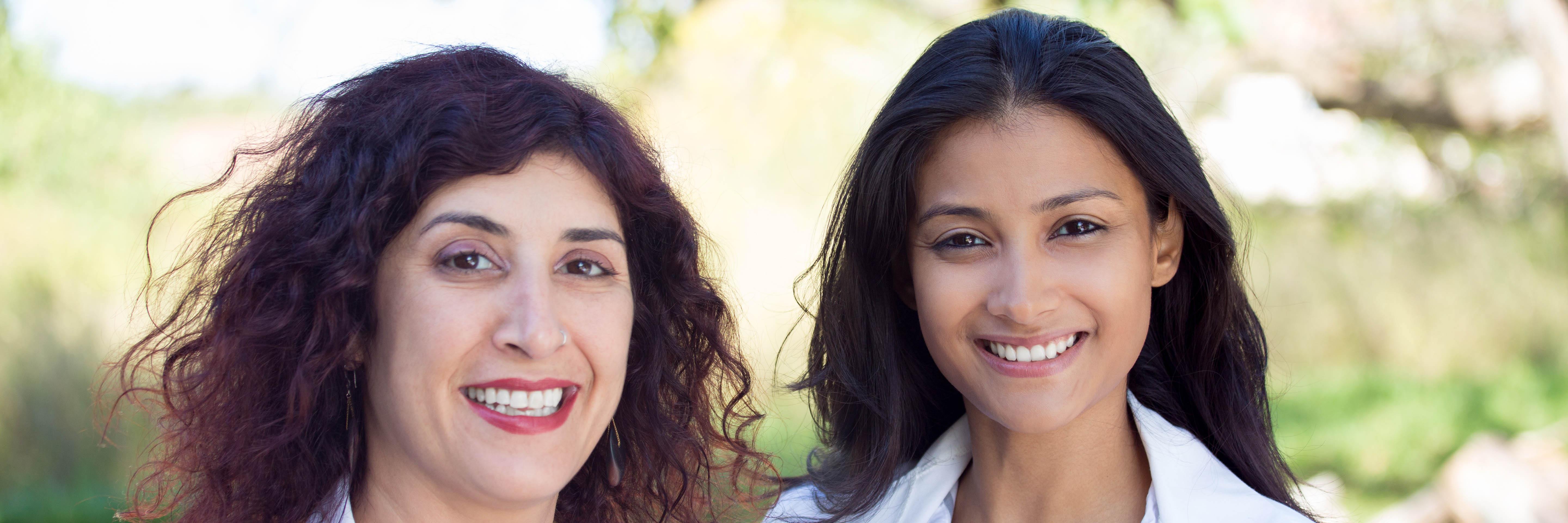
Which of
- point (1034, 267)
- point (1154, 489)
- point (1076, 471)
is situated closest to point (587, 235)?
point (1034, 267)

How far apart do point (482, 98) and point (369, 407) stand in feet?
2.02

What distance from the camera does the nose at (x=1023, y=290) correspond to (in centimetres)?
217

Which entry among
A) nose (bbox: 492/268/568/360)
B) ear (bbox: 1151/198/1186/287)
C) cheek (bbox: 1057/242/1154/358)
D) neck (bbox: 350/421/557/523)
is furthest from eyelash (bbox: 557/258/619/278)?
ear (bbox: 1151/198/1186/287)

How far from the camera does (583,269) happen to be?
2.01m

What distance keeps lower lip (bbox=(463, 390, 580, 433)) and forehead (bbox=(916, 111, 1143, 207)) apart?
0.90 metres

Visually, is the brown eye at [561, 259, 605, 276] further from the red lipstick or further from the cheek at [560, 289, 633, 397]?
the red lipstick

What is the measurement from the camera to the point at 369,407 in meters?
2.03

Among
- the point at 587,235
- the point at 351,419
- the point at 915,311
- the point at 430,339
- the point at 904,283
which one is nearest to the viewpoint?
the point at 430,339

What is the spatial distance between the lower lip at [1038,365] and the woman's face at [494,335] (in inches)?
32.7

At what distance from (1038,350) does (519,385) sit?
3.46 feet

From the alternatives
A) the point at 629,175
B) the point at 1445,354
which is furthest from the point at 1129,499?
the point at 1445,354

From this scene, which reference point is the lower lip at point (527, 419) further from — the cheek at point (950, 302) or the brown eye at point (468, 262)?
the cheek at point (950, 302)

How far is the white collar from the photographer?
233 cm

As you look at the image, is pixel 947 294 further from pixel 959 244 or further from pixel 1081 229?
pixel 1081 229
